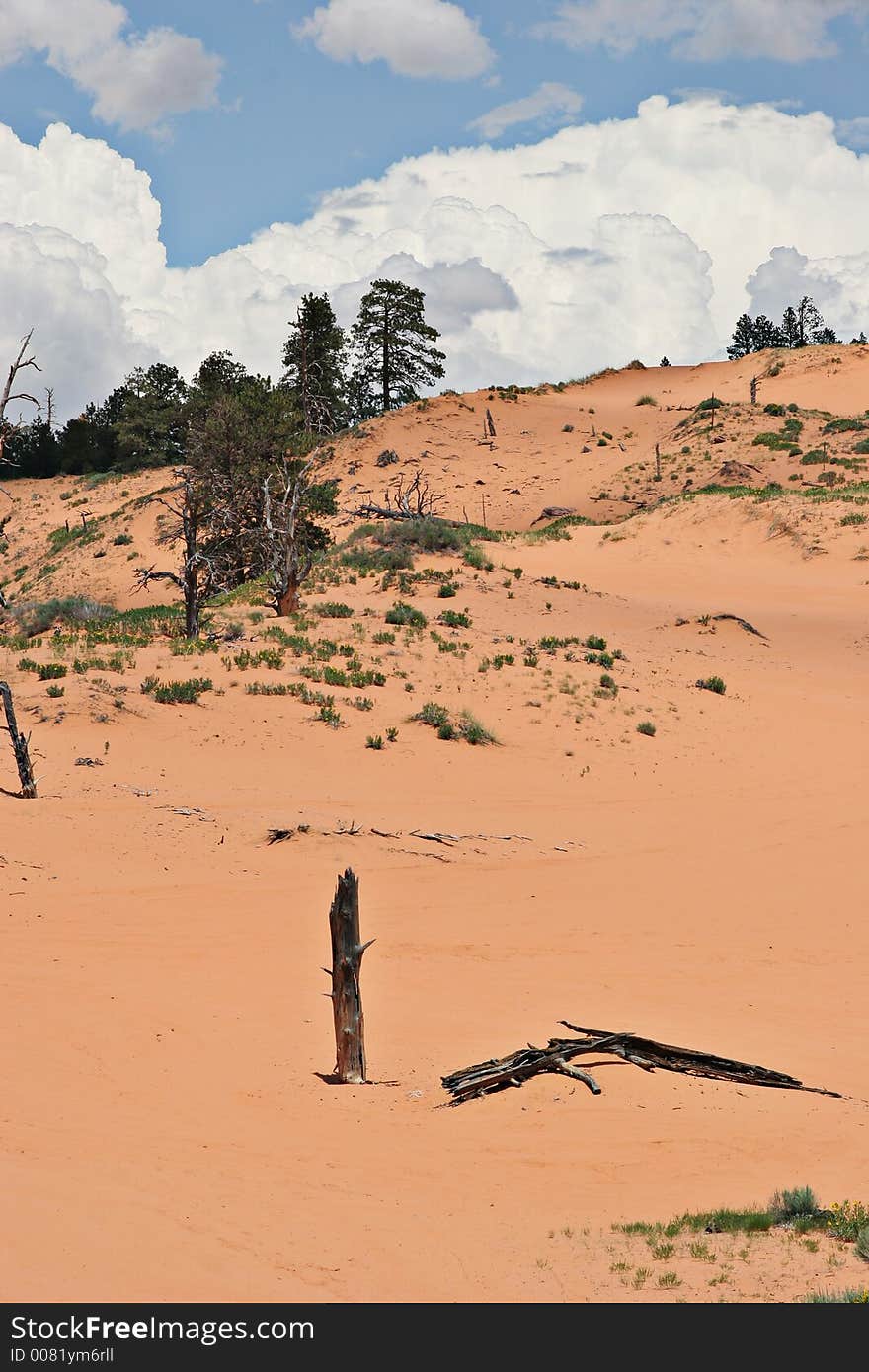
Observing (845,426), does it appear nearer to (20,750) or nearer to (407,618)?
(407,618)

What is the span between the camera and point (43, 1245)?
20.9 feet

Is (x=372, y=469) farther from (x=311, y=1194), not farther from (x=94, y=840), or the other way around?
(x=311, y=1194)

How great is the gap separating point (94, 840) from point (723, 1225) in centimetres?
1071

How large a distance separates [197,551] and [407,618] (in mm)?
8188

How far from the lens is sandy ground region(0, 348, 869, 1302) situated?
679 centimetres

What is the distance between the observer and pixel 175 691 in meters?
21.4

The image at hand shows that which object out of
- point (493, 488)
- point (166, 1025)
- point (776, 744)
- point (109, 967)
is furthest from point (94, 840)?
point (493, 488)

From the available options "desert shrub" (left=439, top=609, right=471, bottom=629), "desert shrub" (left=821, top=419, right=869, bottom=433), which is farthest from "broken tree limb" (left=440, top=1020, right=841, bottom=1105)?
"desert shrub" (left=821, top=419, right=869, bottom=433)

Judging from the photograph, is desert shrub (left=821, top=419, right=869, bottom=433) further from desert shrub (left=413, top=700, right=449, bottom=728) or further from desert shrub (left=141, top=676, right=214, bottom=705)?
desert shrub (left=141, top=676, right=214, bottom=705)

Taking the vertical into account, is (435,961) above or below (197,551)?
below

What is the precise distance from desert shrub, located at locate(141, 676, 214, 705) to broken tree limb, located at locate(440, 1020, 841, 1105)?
12.8m

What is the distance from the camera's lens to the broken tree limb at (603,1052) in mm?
9406

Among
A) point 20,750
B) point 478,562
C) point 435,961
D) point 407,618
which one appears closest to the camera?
A: point 435,961

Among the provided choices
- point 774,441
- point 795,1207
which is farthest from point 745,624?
point 795,1207
